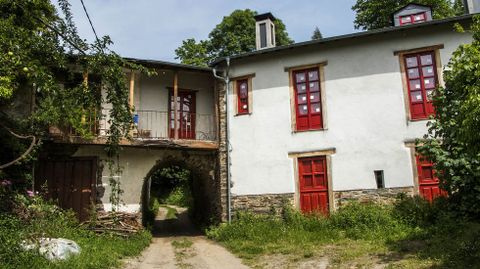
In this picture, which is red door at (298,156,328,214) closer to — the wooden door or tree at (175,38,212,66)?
the wooden door

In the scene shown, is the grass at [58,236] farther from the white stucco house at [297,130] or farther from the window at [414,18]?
the window at [414,18]

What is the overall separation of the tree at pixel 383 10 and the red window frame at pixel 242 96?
37.7 ft

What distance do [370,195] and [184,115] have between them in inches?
273

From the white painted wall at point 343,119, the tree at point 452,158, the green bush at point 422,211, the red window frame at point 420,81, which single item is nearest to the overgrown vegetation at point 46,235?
the white painted wall at point 343,119

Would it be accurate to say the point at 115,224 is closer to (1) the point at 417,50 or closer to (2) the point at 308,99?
(2) the point at 308,99

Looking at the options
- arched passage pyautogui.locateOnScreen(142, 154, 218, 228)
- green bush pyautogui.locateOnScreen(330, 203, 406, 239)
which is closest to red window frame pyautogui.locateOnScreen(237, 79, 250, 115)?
arched passage pyautogui.locateOnScreen(142, 154, 218, 228)

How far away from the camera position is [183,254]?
1140 centimetres

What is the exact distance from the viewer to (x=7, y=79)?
9273 mm

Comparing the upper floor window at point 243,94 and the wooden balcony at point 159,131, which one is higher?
the upper floor window at point 243,94

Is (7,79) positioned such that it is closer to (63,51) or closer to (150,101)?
(63,51)

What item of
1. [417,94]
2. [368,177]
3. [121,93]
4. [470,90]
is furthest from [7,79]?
[417,94]

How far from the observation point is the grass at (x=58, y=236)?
784 centimetres

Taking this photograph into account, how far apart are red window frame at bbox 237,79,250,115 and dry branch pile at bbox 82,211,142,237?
487 cm

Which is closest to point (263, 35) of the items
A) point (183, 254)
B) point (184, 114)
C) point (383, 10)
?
point (184, 114)
